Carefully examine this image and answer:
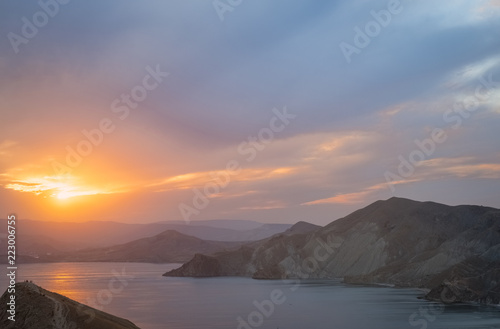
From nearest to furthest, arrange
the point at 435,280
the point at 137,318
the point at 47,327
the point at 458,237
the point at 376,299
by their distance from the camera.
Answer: the point at 47,327 < the point at 137,318 < the point at 376,299 < the point at 435,280 < the point at 458,237

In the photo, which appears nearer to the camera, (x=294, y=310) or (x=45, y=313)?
(x=45, y=313)

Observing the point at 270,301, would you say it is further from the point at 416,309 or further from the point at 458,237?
the point at 458,237

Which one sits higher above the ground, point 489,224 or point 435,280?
point 489,224

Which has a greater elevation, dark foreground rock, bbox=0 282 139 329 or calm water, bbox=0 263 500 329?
dark foreground rock, bbox=0 282 139 329

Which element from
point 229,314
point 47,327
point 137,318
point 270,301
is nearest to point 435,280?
point 270,301

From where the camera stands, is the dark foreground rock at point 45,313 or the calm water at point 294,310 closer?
the dark foreground rock at point 45,313

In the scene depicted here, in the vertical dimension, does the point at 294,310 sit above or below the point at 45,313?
below

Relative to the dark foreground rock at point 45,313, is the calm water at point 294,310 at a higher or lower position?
lower

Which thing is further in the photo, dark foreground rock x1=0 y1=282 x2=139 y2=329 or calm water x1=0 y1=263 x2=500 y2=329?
calm water x1=0 y1=263 x2=500 y2=329
